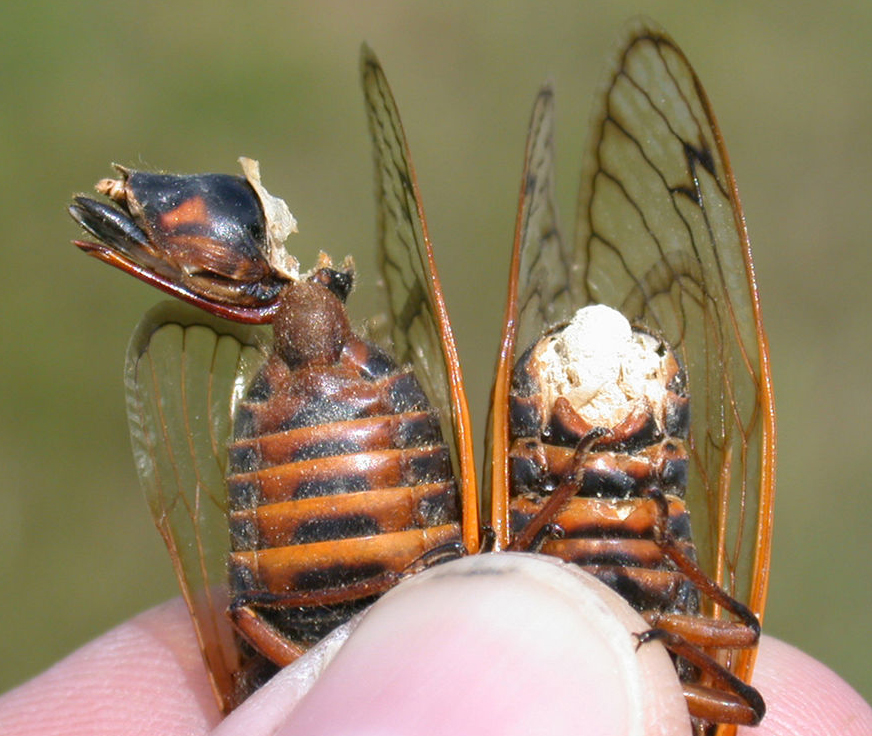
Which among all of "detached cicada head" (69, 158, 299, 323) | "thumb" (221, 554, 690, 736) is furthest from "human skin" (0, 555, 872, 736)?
"detached cicada head" (69, 158, 299, 323)

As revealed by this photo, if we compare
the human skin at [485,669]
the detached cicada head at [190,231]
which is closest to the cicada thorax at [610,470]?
the human skin at [485,669]

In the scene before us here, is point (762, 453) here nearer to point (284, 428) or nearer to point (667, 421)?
point (667, 421)

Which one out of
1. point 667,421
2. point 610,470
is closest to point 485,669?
point 610,470

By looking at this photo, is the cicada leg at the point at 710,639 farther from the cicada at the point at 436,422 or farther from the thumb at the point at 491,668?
the thumb at the point at 491,668

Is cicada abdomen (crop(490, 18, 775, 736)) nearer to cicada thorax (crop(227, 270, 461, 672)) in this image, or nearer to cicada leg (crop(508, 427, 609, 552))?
cicada leg (crop(508, 427, 609, 552))

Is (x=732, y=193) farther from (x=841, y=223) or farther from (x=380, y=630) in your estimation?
(x=841, y=223)
